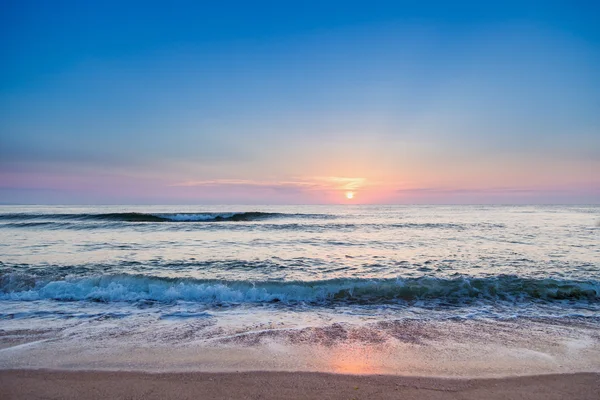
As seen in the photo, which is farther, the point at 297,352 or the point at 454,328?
the point at 454,328

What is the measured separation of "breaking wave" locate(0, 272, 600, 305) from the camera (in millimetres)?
8828

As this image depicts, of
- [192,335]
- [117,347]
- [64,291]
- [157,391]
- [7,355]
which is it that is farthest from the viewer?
[64,291]

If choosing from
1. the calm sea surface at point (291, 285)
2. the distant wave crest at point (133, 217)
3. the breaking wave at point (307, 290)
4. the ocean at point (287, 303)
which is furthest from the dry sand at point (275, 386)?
the distant wave crest at point (133, 217)

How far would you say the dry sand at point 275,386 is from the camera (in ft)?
12.5

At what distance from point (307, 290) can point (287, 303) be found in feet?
3.06

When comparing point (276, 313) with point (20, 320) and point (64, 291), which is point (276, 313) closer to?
point (20, 320)

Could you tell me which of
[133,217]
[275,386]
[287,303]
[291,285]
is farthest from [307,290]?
[133,217]

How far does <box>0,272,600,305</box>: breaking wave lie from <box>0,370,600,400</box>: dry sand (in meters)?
4.37

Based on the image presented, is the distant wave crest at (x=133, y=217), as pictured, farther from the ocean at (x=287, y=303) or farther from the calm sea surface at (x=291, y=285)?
the calm sea surface at (x=291, y=285)

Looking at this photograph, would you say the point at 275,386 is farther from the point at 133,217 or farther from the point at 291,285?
the point at 133,217

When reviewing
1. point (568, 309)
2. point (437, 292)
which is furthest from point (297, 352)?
point (568, 309)

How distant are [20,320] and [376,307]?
749cm

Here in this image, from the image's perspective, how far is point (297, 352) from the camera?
200 inches

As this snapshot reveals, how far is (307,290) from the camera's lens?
9.34 metres
